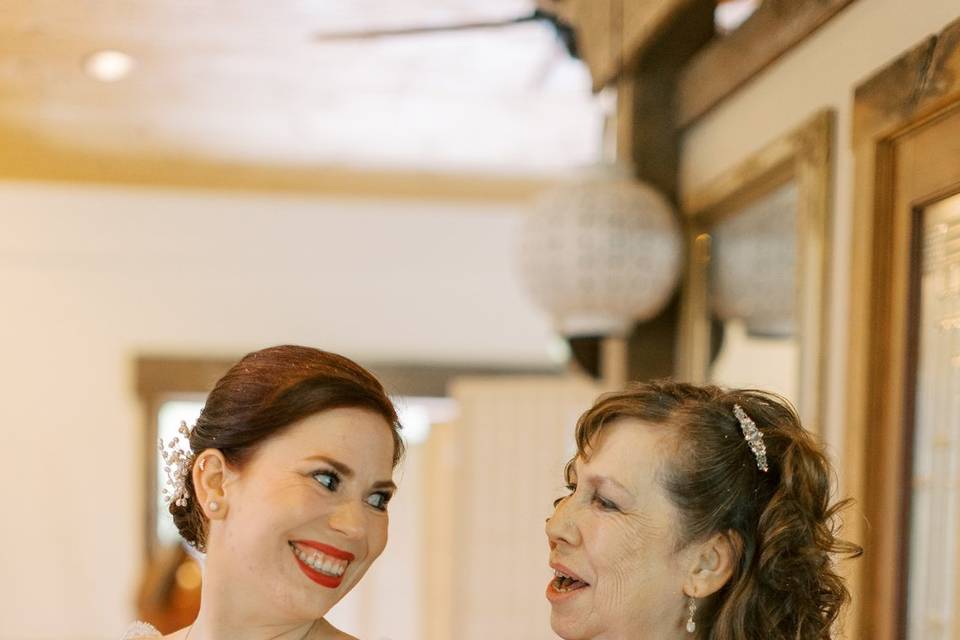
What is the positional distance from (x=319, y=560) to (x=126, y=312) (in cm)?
522

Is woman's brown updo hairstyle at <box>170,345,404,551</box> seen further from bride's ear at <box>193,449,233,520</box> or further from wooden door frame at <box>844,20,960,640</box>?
wooden door frame at <box>844,20,960,640</box>

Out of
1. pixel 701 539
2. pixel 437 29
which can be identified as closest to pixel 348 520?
→ pixel 701 539

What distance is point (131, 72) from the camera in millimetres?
4605

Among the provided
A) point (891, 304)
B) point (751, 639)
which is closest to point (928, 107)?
point (891, 304)

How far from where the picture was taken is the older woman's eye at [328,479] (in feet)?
5.74

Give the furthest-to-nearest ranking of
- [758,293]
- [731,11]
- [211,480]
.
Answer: [731,11] < [758,293] < [211,480]

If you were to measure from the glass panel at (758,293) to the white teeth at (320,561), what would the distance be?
128cm

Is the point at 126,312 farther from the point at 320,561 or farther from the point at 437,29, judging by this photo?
the point at 320,561

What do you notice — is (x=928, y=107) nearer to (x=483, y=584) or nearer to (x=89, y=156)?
(x=483, y=584)

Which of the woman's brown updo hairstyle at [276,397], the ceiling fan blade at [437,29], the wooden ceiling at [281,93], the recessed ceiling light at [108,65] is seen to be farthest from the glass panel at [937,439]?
the recessed ceiling light at [108,65]

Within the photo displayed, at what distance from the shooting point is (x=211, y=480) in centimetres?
183

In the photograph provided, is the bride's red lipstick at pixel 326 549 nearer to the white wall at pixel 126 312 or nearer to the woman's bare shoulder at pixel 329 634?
the woman's bare shoulder at pixel 329 634

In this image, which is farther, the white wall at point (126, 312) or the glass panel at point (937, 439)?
the white wall at point (126, 312)

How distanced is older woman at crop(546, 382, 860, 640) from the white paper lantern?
148cm
